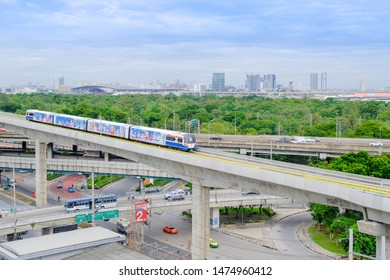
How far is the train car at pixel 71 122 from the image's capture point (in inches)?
2108

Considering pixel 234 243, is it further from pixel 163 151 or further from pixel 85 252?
pixel 85 252

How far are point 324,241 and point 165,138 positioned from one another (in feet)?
55.0

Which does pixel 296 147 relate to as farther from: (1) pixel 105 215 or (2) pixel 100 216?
(2) pixel 100 216

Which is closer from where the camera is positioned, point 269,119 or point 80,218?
point 80,218

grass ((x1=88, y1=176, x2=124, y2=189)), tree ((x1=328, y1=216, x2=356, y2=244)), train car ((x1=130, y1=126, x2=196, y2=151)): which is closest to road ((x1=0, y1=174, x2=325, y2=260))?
tree ((x1=328, y1=216, x2=356, y2=244))

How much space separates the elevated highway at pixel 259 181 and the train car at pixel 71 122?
670cm

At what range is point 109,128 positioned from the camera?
49.8 meters

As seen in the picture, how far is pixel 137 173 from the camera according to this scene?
5941cm

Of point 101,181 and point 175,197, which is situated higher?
point 175,197

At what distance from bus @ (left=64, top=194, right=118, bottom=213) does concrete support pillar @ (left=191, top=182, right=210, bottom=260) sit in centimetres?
1399

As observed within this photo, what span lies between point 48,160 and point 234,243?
28.5 m

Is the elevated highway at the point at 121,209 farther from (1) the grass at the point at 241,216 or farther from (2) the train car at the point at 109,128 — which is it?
(2) the train car at the point at 109,128

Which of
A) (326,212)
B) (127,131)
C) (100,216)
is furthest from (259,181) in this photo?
(127,131)

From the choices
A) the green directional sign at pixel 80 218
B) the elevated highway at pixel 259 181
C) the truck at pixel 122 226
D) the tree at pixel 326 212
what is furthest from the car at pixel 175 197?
the tree at pixel 326 212
